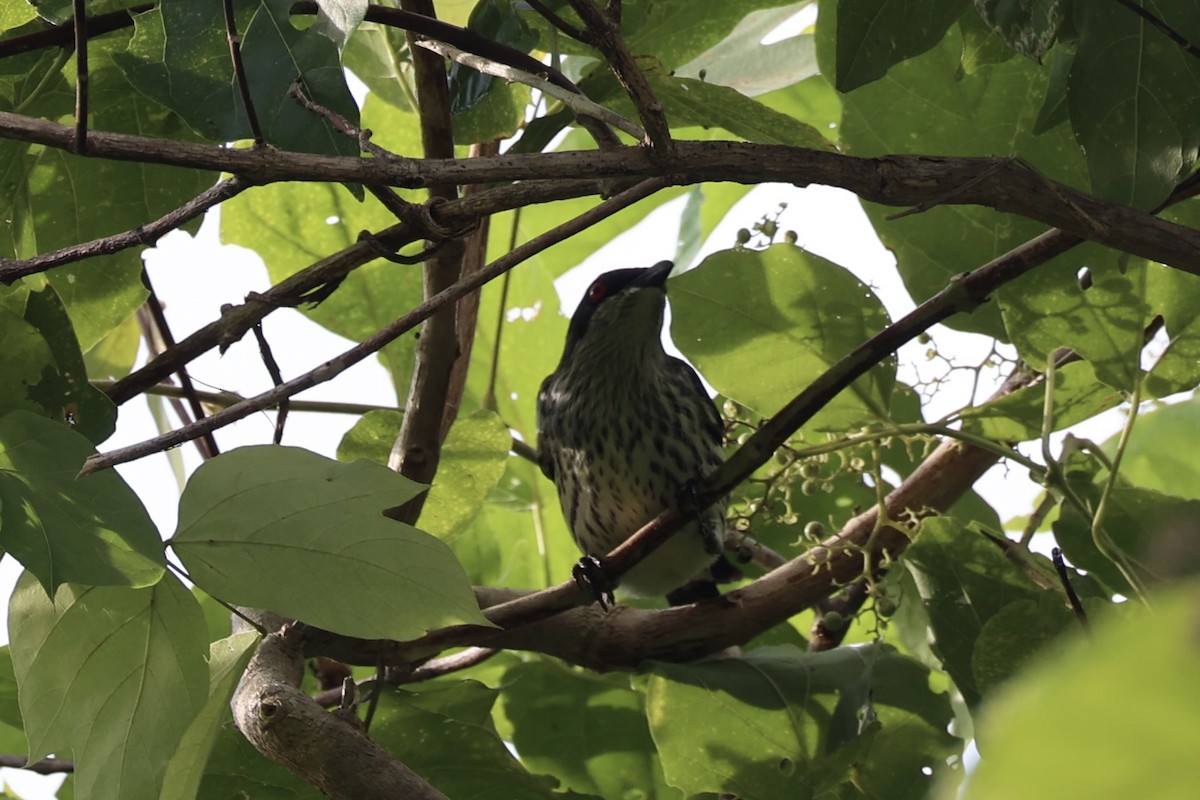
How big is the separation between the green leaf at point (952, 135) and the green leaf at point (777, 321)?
0.46 ft

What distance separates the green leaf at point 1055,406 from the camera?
201 cm

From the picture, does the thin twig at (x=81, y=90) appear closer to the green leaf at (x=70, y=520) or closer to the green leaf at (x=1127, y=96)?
the green leaf at (x=70, y=520)

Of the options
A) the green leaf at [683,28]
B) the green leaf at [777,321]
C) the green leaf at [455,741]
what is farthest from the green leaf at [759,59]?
the green leaf at [455,741]

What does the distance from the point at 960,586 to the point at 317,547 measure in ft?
3.44

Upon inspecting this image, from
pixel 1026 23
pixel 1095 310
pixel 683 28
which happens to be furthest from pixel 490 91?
pixel 1095 310

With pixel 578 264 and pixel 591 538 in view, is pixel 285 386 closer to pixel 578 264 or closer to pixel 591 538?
pixel 591 538

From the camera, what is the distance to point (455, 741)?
2.08 metres

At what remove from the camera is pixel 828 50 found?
6.54 ft

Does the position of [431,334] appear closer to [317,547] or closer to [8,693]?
[317,547]

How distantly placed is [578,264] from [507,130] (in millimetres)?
1138

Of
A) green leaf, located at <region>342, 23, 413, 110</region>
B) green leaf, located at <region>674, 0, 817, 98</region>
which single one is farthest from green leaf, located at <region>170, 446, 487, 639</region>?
green leaf, located at <region>674, 0, 817, 98</region>

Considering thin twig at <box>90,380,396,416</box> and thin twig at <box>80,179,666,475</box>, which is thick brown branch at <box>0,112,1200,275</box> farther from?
thin twig at <box>90,380,396,416</box>

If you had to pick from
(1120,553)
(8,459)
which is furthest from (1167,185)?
(8,459)

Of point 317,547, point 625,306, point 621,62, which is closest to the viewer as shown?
point 621,62
